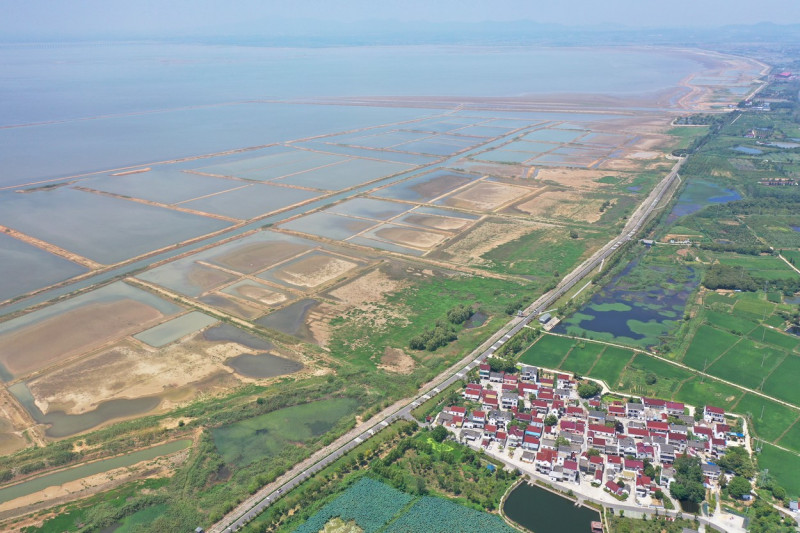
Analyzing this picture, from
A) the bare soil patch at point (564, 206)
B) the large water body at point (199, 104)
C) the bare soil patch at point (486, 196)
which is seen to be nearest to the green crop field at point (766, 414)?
the bare soil patch at point (564, 206)

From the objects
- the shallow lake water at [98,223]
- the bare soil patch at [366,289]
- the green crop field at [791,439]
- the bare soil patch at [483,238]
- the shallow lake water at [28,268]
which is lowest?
the green crop field at [791,439]

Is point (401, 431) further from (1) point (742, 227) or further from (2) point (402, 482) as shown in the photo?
(1) point (742, 227)

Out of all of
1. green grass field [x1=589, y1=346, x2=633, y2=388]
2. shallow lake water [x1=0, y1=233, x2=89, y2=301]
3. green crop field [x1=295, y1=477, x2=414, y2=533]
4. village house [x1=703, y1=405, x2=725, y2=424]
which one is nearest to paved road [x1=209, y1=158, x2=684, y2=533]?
green crop field [x1=295, y1=477, x2=414, y2=533]

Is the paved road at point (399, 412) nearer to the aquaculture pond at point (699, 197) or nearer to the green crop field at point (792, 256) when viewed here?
the green crop field at point (792, 256)

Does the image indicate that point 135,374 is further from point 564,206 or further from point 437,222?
point 564,206

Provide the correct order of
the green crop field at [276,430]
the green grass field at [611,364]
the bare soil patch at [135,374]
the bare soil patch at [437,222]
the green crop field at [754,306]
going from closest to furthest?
the green crop field at [276,430] → the bare soil patch at [135,374] → the green grass field at [611,364] → the green crop field at [754,306] → the bare soil patch at [437,222]

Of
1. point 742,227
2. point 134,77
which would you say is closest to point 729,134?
point 742,227
